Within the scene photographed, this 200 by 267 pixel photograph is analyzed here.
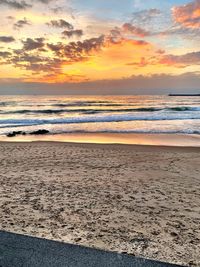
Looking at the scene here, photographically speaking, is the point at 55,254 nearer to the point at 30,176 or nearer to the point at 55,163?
the point at 30,176

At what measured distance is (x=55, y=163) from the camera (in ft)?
28.1

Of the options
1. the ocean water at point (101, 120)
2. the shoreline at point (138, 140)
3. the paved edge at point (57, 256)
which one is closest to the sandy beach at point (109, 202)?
the paved edge at point (57, 256)

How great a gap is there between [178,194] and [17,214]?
10.2 feet

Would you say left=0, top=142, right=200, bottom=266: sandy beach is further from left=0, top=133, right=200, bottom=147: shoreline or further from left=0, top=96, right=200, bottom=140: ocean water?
left=0, top=96, right=200, bottom=140: ocean water

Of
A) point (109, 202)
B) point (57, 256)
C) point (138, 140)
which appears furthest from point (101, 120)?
point (57, 256)

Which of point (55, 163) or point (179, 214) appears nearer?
point (179, 214)

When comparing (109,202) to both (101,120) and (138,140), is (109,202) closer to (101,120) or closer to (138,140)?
(138,140)

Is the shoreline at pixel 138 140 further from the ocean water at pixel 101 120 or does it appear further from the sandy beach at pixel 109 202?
the sandy beach at pixel 109 202

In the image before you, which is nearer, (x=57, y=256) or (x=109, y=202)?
(x=57, y=256)

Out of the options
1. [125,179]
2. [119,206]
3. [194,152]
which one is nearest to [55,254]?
[119,206]

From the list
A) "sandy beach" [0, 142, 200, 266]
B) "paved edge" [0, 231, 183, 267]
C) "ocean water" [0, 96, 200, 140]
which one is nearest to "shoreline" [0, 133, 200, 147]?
"ocean water" [0, 96, 200, 140]

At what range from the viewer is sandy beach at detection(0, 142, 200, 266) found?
372 centimetres

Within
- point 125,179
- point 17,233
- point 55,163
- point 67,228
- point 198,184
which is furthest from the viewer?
point 55,163

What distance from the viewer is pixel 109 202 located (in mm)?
5156
